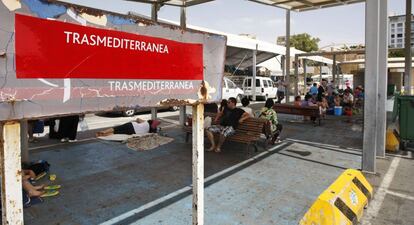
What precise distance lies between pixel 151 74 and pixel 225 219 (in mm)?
2214

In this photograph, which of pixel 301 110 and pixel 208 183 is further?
pixel 301 110

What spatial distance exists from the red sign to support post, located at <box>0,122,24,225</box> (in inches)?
12.4

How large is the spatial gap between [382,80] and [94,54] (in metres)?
6.22

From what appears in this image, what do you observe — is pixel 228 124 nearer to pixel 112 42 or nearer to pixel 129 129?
pixel 129 129

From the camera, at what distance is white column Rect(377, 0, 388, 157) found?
6.54 m

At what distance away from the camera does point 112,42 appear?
211 cm

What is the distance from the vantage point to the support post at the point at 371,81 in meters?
5.60

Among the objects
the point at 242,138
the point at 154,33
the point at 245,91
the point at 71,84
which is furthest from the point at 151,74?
the point at 245,91

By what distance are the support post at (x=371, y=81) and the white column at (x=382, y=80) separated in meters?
1.05

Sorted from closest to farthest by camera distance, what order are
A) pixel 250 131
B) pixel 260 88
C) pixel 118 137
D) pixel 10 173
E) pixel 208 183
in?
pixel 10 173, pixel 208 183, pixel 250 131, pixel 118 137, pixel 260 88

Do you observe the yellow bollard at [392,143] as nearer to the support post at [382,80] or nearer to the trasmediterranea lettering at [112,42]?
the support post at [382,80]

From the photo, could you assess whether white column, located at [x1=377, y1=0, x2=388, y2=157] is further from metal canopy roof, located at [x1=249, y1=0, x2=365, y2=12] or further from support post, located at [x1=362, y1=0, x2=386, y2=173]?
metal canopy roof, located at [x1=249, y1=0, x2=365, y2=12]

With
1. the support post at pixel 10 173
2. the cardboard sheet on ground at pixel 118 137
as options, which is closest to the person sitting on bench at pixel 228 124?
the cardboard sheet on ground at pixel 118 137

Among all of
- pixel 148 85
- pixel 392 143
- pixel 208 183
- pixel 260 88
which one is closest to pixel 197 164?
pixel 148 85
